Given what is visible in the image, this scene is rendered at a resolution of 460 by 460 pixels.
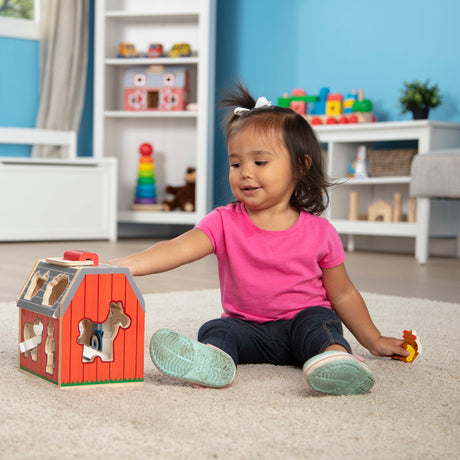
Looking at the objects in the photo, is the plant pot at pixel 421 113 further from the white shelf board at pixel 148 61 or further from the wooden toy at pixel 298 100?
Answer: the white shelf board at pixel 148 61

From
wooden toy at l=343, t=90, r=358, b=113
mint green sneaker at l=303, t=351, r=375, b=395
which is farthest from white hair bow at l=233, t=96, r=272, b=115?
wooden toy at l=343, t=90, r=358, b=113

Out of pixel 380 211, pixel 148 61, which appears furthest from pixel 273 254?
pixel 148 61

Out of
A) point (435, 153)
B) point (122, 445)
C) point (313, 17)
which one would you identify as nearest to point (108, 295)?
point (122, 445)

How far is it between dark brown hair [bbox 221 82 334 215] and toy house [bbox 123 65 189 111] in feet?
10.2

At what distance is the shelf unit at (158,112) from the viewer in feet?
13.6

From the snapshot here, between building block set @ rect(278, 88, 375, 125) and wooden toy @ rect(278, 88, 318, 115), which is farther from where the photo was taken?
wooden toy @ rect(278, 88, 318, 115)

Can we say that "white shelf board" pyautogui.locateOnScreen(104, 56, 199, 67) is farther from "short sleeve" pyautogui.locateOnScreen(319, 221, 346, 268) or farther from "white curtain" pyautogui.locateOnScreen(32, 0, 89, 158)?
"short sleeve" pyautogui.locateOnScreen(319, 221, 346, 268)

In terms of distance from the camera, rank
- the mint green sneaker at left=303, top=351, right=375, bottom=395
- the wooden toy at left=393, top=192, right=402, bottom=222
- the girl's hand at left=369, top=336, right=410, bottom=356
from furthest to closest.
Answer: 1. the wooden toy at left=393, top=192, right=402, bottom=222
2. the girl's hand at left=369, top=336, right=410, bottom=356
3. the mint green sneaker at left=303, top=351, right=375, bottom=395

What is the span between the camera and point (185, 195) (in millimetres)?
4262

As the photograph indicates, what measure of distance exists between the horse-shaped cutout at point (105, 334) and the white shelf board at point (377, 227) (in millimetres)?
2429

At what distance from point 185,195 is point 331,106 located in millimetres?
1088

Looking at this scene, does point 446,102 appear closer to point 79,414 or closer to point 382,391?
point 382,391

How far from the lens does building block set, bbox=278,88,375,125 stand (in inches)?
135

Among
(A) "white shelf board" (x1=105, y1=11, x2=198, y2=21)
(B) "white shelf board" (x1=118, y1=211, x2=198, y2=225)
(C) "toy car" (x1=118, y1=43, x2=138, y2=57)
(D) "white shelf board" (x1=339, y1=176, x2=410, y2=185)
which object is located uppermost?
(A) "white shelf board" (x1=105, y1=11, x2=198, y2=21)
